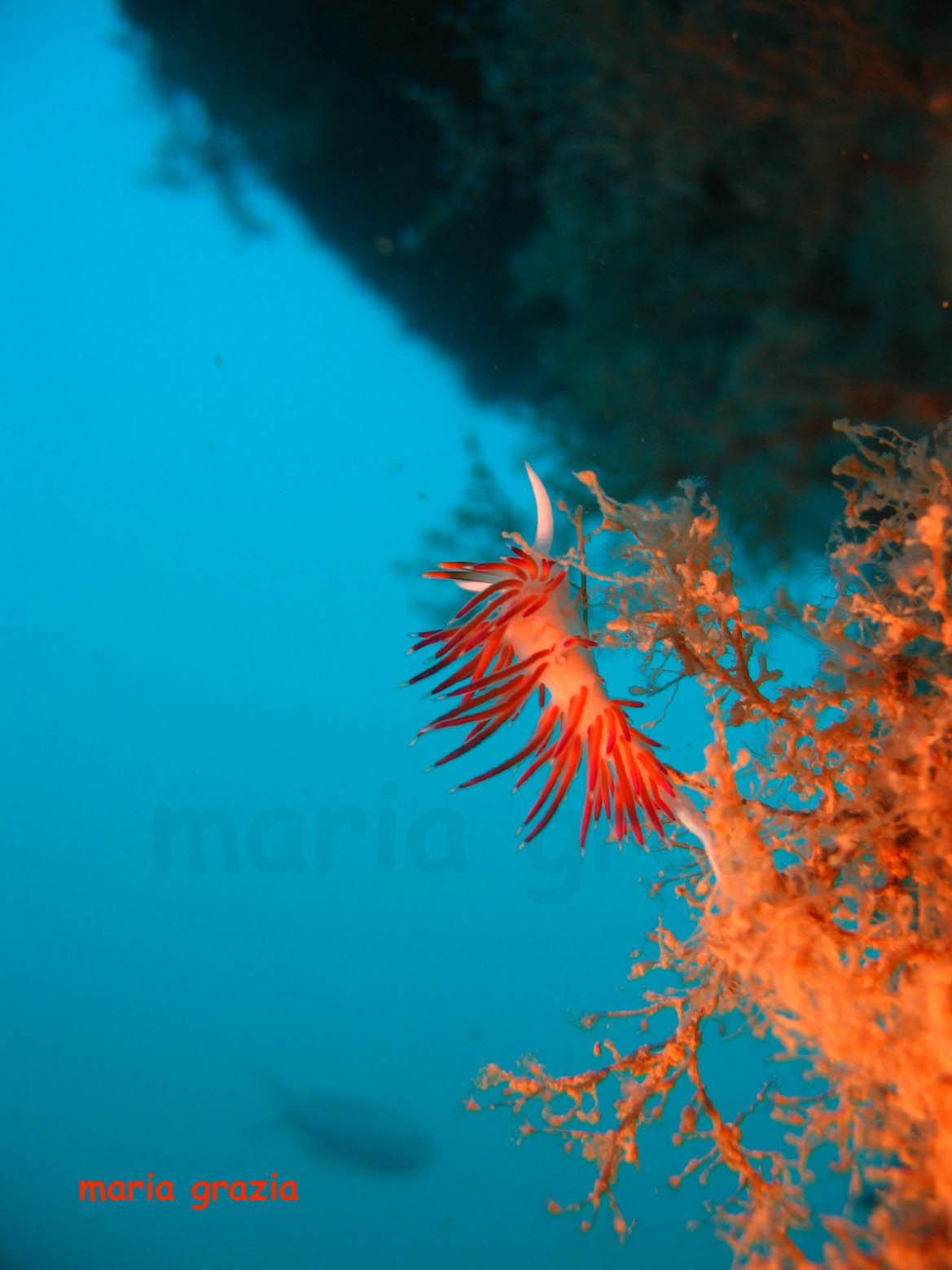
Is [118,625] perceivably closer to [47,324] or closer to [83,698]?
[83,698]

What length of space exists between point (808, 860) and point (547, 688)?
732mm

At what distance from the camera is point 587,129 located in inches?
95.2

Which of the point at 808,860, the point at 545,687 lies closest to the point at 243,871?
the point at 545,687

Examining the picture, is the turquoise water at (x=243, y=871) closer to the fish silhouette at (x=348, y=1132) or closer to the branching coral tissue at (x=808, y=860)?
the fish silhouette at (x=348, y=1132)

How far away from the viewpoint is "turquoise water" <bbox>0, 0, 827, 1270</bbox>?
1003 centimetres

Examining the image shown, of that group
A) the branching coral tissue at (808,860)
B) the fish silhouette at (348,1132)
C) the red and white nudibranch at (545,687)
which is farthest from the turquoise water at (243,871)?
the branching coral tissue at (808,860)

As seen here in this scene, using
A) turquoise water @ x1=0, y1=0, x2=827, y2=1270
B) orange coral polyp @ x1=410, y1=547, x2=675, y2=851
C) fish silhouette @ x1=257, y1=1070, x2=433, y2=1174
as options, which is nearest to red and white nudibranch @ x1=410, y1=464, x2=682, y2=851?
orange coral polyp @ x1=410, y1=547, x2=675, y2=851

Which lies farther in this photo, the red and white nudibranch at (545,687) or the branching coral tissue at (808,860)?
the red and white nudibranch at (545,687)

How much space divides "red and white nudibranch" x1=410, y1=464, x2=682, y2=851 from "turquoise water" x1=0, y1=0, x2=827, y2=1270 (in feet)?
21.7

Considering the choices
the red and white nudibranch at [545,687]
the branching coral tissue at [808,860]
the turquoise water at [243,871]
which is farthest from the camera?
the turquoise water at [243,871]

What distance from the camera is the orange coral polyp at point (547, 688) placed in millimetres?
1695

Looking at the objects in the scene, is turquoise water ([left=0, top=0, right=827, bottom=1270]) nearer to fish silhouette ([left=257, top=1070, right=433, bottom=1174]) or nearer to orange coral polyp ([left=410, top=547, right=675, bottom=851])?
fish silhouette ([left=257, top=1070, right=433, bottom=1174])

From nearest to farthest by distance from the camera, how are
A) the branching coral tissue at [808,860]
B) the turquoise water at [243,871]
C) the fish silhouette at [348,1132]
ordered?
the branching coral tissue at [808,860], the turquoise water at [243,871], the fish silhouette at [348,1132]

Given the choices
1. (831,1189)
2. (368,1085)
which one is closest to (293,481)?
(368,1085)
